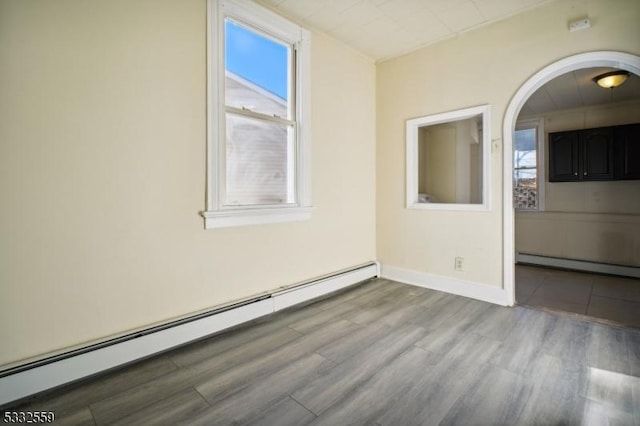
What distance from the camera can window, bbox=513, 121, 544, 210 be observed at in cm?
528

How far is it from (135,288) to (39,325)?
0.49 metres

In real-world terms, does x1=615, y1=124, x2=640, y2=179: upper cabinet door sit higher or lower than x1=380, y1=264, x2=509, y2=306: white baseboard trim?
higher

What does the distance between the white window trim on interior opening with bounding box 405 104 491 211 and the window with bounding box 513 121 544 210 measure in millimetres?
2664

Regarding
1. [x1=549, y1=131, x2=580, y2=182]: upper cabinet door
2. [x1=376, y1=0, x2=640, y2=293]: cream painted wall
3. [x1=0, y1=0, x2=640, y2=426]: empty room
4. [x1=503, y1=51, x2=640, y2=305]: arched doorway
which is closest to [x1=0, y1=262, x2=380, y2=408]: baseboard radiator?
[x1=0, y1=0, x2=640, y2=426]: empty room

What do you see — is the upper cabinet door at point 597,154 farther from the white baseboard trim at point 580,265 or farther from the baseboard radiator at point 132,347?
the baseboard radiator at point 132,347

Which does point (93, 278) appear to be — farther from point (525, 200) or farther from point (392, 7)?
point (525, 200)

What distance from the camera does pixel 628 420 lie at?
4.90 feet

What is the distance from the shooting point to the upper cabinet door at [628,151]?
423 centimetres

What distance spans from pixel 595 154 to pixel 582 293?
7.62 ft

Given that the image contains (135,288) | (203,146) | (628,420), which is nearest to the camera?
(628,420)

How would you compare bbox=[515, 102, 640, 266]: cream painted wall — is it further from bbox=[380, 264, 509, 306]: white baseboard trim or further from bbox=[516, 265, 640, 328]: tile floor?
bbox=[380, 264, 509, 306]: white baseboard trim

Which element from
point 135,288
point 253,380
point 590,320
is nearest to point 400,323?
point 253,380

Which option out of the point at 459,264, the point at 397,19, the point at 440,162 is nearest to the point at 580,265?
the point at 440,162

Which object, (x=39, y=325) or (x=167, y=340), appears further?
(x=167, y=340)
